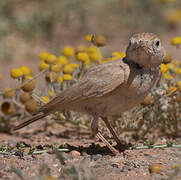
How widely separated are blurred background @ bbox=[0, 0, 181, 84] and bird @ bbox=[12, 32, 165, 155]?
5.85 m

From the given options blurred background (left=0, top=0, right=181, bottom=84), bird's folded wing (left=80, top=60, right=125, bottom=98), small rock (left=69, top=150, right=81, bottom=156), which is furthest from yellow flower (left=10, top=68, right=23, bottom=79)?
blurred background (left=0, top=0, right=181, bottom=84)

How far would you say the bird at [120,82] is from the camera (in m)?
4.00

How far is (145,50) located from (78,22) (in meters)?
7.57

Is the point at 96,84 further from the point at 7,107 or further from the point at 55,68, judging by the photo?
the point at 7,107

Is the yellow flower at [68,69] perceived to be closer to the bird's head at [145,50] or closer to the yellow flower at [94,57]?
the yellow flower at [94,57]

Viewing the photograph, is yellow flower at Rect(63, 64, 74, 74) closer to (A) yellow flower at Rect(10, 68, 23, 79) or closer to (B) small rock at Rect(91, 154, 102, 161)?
(A) yellow flower at Rect(10, 68, 23, 79)

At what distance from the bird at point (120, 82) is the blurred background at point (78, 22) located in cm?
585

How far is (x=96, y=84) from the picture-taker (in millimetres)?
4129

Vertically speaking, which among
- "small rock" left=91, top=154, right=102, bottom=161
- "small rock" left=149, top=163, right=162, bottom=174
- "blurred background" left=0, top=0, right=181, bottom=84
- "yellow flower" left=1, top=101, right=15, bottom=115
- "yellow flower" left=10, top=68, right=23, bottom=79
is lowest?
"small rock" left=149, top=163, right=162, bottom=174

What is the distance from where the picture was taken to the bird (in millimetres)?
4004

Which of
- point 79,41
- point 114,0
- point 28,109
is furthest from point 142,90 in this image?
point 114,0

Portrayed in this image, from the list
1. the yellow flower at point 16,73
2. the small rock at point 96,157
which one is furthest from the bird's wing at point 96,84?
the yellow flower at point 16,73

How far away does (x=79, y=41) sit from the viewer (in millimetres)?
10672

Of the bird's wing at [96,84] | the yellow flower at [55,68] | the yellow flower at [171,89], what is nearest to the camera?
the bird's wing at [96,84]
